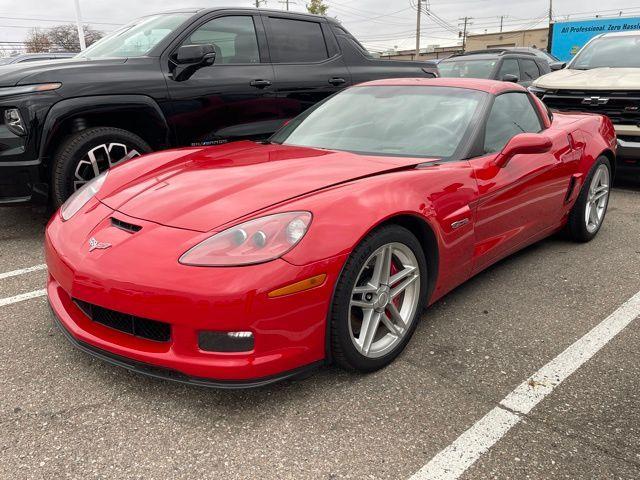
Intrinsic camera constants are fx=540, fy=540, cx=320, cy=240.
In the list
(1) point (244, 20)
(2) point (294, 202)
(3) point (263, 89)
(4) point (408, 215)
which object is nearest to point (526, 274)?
(4) point (408, 215)

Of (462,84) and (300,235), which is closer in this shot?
(300,235)

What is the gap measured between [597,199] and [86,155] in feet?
13.1

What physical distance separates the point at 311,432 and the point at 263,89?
3497 millimetres

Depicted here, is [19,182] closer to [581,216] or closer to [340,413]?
[340,413]

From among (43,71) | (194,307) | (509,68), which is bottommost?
(194,307)

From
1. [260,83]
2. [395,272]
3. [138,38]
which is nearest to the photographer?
[395,272]

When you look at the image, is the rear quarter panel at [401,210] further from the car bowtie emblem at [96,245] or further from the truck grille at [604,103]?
the truck grille at [604,103]

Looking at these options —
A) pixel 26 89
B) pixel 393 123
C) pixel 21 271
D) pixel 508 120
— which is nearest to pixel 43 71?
pixel 26 89

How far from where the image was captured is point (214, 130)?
457cm

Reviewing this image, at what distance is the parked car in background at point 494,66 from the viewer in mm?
9477

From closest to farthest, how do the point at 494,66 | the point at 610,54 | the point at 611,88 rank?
the point at 611,88, the point at 610,54, the point at 494,66

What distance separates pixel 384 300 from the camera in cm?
241

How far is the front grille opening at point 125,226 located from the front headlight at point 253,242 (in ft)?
1.12

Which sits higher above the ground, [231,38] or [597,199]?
[231,38]
